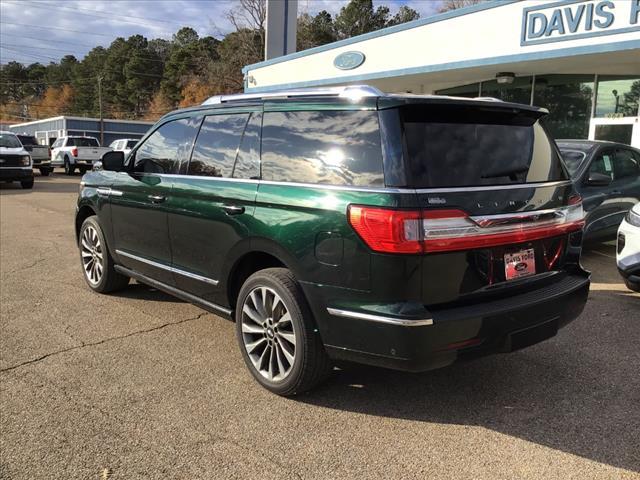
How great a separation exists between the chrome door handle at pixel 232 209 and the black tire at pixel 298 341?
0.44 m

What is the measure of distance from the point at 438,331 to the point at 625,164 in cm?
671

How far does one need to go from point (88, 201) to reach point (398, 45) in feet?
36.3

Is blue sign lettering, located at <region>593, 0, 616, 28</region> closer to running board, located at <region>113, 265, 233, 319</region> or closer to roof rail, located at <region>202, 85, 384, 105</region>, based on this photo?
roof rail, located at <region>202, 85, 384, 105</region>

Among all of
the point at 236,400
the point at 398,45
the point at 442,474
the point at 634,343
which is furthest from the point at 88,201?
the point at 398,45

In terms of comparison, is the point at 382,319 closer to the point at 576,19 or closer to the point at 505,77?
the point at 576,19

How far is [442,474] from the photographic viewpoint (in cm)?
268

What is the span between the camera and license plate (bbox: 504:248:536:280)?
307 cm

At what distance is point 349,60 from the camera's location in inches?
640

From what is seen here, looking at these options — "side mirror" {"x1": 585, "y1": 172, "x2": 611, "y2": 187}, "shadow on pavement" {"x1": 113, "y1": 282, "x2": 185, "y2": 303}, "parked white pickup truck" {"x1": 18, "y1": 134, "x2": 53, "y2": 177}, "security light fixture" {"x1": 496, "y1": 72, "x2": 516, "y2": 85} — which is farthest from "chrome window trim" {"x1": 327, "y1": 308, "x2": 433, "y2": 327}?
"parked white pickup truck" {"x1": 18, "y1": 134, "x2": 53, "y2": 177}

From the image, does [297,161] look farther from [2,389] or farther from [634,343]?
[634,343]

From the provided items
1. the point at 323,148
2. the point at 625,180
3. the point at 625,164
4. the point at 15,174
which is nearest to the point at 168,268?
the point at 323,148

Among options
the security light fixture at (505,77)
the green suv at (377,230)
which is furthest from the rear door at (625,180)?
the security light fixture at (505,77)

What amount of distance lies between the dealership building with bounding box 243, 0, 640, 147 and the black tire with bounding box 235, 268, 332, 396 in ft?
30.1

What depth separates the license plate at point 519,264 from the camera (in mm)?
3066
